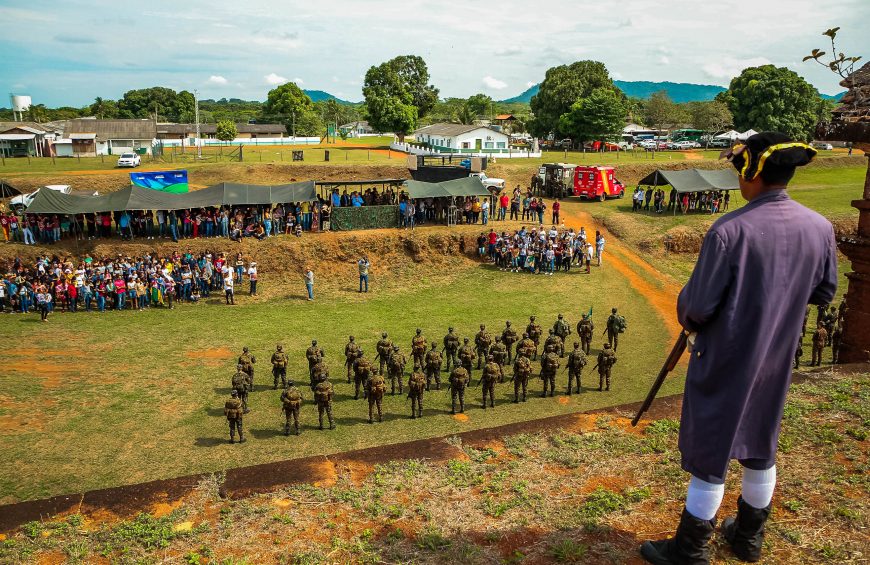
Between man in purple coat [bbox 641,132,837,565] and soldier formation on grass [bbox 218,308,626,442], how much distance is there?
1018cm

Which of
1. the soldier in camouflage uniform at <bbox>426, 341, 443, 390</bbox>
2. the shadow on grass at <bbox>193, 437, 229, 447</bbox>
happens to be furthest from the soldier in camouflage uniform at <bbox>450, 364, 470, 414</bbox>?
the shadow on grass at <bbox>193, 437, 229, 447</bbox>

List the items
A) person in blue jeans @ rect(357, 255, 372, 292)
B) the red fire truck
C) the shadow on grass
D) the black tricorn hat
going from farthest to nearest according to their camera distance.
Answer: the red fire truck → person in blue jeans @ rect(357, 255, 372, 292) → the shadow on grass → the black tricorn hat

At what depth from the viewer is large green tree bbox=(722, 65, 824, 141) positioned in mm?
64625

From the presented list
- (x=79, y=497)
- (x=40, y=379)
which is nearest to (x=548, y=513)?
(x=79, y=497)

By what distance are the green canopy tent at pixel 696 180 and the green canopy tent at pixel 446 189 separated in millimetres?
11844

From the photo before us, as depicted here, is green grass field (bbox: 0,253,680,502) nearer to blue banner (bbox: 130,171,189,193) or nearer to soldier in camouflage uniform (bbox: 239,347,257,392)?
soldier in camouflage uniform (bbox: 239,347,257,392)

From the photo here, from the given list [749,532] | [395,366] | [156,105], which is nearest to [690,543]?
[749,532]

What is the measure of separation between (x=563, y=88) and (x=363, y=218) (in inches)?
1837

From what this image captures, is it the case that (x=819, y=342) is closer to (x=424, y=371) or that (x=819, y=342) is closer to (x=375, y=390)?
(x=424, y=371)

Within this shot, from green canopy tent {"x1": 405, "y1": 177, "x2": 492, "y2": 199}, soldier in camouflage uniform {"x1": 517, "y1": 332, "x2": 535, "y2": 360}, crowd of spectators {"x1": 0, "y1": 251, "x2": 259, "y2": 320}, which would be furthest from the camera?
green canopy tent {"x1": 405, "y1": 177, "x2": 492, "y2": 199}

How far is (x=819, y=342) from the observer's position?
17.3 meters

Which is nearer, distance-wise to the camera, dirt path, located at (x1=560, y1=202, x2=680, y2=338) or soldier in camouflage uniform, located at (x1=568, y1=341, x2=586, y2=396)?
soldier in camouflage uniform, located at (x1=568, y1=341, x2=586, y2=396)

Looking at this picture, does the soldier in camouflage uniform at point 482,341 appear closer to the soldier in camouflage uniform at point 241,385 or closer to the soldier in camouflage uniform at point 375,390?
the soldier in camouflage uniform at point 375,390

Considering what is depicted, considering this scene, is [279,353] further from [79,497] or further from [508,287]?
[508,287]
